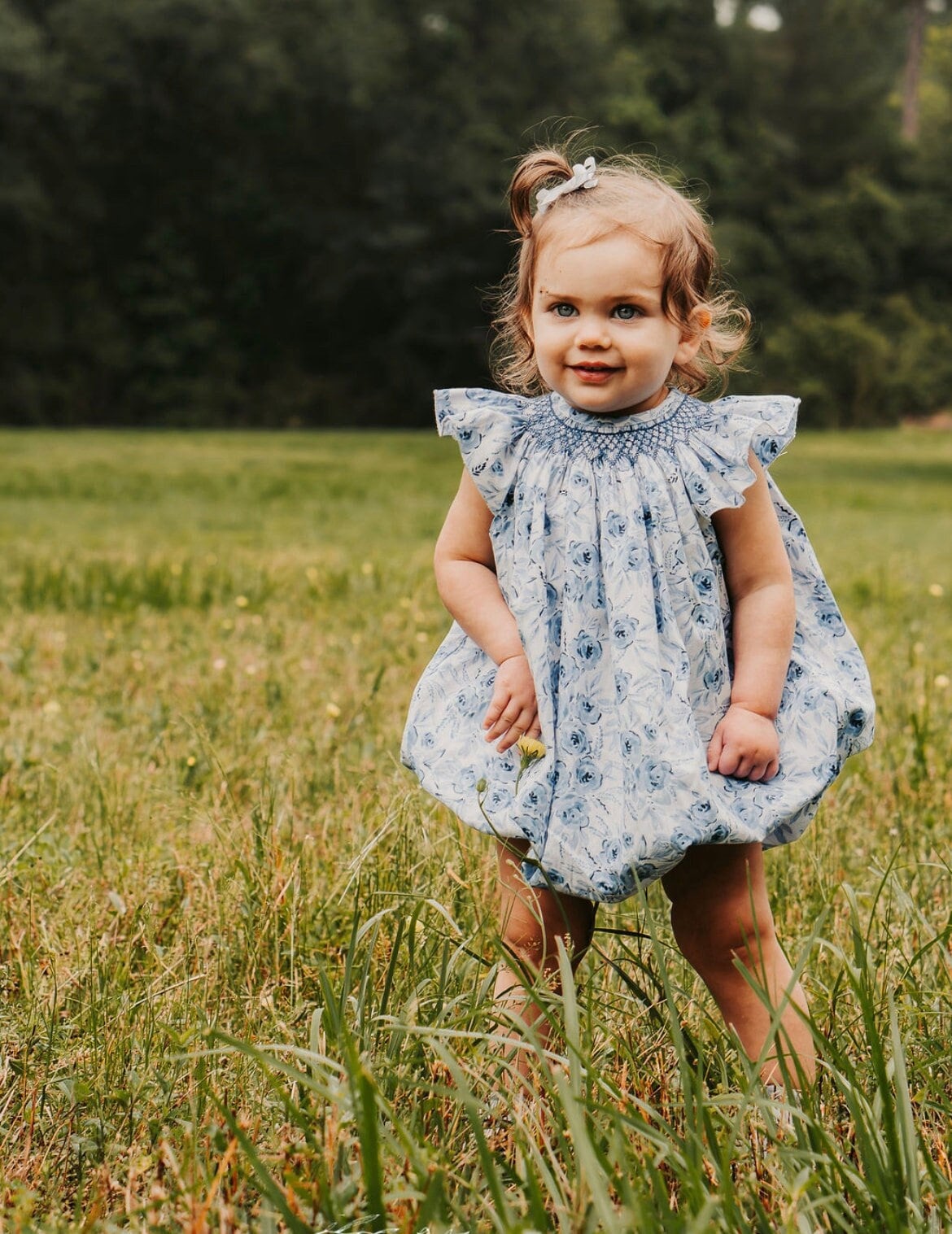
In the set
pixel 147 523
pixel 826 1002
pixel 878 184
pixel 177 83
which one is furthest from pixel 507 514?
pixel 878 184

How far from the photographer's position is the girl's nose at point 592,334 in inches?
82.7

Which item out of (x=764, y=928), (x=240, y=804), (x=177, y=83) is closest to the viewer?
(x=764, y=928)

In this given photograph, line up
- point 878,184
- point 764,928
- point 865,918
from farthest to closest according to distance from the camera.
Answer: point 878,184 < point 865,918 < point 764,928

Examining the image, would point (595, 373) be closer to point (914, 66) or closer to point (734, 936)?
point (734, 936)

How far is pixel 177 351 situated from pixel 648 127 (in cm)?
1409

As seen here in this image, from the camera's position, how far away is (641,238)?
2107 mm

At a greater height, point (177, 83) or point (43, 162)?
point (177, 83)

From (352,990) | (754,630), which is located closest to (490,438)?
(754,630)

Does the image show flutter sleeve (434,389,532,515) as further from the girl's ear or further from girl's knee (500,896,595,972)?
girl's knee (500,896,595,972)

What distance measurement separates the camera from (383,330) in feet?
125

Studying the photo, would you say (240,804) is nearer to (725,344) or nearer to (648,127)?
(725,344)

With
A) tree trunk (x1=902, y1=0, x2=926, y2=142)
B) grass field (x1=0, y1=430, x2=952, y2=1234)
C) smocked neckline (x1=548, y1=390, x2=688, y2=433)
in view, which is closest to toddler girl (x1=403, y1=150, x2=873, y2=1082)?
smocked neckline (x1=548, y1=390, x2=688, y2=433)

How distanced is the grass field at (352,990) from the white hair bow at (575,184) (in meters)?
0.99

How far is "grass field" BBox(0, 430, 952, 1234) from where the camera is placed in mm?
1563
